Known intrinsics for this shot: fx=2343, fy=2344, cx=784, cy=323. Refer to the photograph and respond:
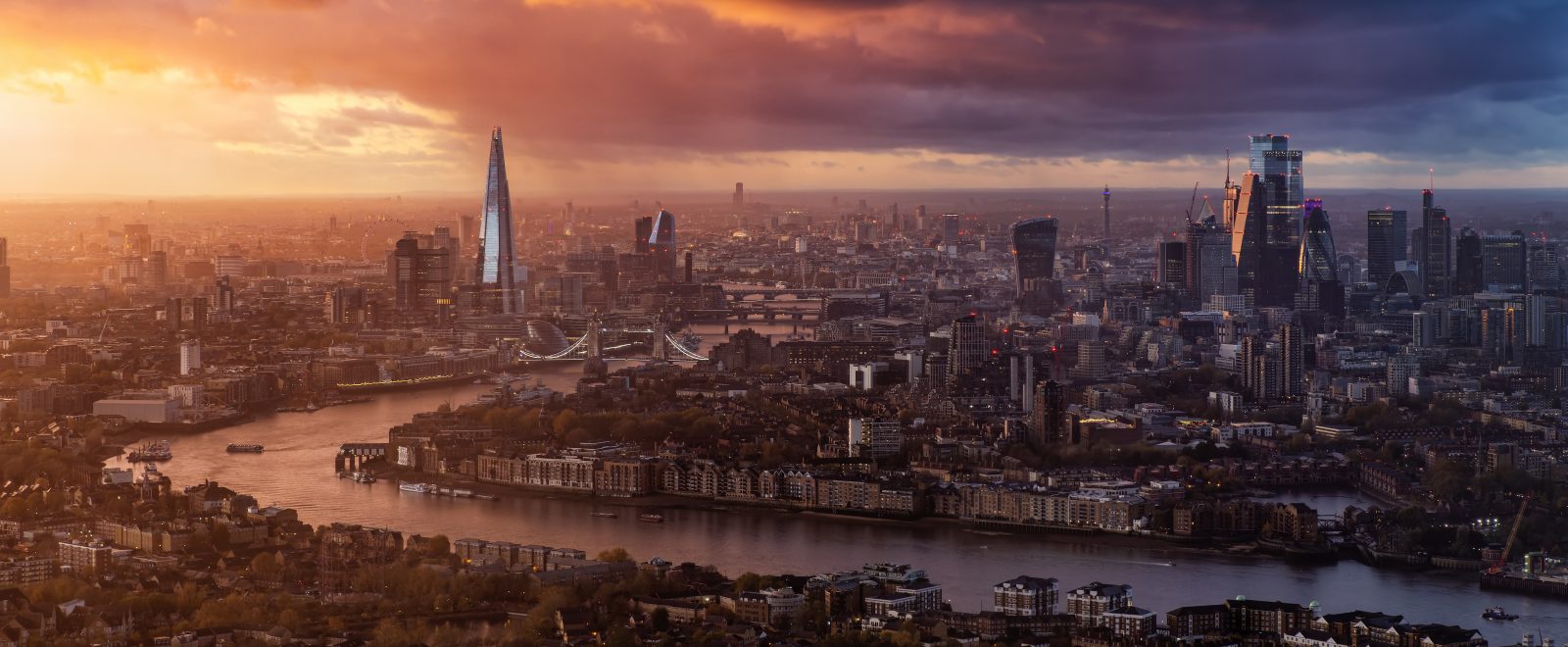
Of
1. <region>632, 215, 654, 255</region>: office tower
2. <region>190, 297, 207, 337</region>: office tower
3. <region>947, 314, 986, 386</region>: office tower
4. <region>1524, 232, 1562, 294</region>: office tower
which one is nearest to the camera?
<region>947, 314, 986, 386</region>: office tower

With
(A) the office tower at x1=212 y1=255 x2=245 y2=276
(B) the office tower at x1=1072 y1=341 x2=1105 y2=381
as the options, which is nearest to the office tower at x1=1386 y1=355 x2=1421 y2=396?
(B) the office tower at x1=1072 y1=341 x2=1105 y2=381

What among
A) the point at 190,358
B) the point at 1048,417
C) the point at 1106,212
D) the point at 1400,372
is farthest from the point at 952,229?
the point at 1048,417

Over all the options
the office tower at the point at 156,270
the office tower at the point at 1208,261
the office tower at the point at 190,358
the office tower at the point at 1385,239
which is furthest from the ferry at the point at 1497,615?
the office tower at the point at 156,270

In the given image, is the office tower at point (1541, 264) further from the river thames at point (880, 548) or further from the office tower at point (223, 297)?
the office tower at point (223, 297)

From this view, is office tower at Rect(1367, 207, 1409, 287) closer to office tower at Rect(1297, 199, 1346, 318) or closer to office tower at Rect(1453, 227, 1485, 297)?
office tower at Rect(1297, 199, 1346, 318)

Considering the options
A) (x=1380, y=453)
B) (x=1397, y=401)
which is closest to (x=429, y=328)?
(x=1397, y=401)

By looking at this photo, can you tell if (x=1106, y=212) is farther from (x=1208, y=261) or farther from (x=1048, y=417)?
(x=1048, y=417)
